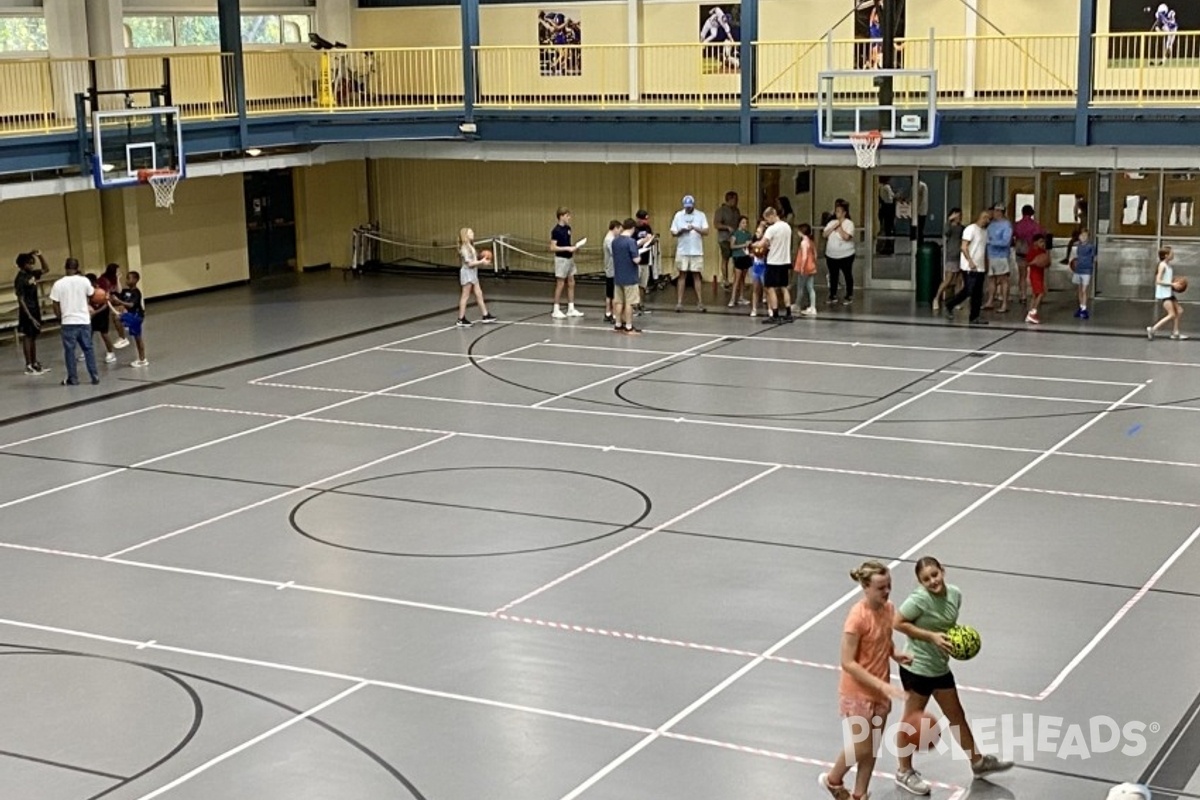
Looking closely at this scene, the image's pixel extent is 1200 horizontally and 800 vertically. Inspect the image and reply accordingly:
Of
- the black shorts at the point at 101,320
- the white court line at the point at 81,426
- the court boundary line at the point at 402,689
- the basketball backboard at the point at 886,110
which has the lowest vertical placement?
the court boundary line at the point at 402,689

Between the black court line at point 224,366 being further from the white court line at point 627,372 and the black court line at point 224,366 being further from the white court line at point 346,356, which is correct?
the white court line at point 627,372

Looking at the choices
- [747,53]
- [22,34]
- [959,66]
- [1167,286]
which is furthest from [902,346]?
[22,34]

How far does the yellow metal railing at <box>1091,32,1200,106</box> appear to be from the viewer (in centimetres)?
2692

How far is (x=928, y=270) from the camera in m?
30.1

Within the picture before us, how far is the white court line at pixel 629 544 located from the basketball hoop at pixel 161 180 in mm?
13369

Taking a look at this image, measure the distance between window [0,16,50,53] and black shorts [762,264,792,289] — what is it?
43.1ft

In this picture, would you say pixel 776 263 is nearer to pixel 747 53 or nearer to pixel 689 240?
pixel 689 240

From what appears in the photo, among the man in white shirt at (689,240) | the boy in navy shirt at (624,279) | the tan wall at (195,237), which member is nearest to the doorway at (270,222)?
the tan wall at (195,237)

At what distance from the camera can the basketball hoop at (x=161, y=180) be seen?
27.2 m

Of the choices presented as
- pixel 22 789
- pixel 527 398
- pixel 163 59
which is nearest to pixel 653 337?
pixel 527 398

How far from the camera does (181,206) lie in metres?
33.2

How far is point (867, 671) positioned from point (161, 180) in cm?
2037

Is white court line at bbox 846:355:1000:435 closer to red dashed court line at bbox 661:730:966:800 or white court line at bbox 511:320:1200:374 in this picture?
white court line at bbox 511:320:1200:374

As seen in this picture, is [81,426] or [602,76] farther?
[602,76]
